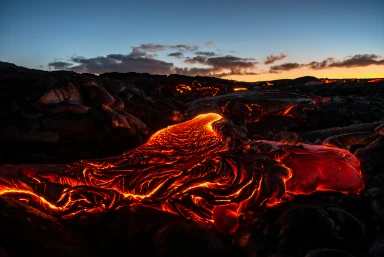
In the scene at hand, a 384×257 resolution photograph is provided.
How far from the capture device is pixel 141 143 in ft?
17.2

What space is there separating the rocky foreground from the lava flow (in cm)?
14

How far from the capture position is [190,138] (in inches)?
169

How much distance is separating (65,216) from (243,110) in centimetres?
562

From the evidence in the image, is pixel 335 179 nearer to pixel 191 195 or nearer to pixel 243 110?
pixel 191 195

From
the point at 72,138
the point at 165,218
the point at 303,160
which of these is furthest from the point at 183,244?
the point at 72,138

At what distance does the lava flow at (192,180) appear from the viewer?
9.26 feet

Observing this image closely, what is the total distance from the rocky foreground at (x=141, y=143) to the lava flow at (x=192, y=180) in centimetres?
14

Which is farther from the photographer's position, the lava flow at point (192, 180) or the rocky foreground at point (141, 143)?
the lava flow at point (192, 180)

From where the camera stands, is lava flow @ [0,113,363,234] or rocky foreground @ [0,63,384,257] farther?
lava flow @ [0,113,363,234]

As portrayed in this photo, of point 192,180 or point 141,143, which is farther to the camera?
point 141,143

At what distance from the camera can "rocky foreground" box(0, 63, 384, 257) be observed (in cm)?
224

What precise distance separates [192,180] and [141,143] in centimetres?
243

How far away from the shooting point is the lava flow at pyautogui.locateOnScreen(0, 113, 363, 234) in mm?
2822

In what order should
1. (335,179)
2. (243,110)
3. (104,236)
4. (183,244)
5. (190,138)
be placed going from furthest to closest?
(243,110) < (190,138) < (335,179) < (104,236) < (183,244)
